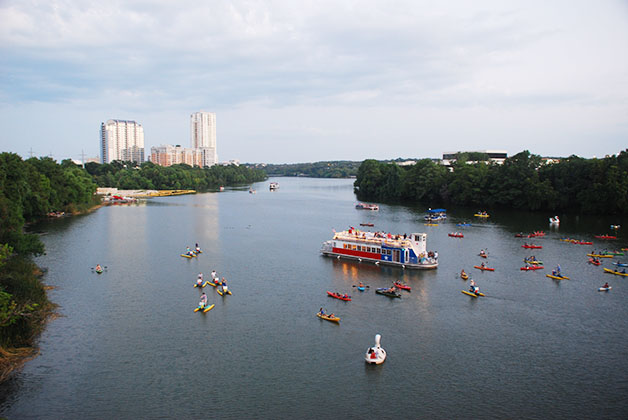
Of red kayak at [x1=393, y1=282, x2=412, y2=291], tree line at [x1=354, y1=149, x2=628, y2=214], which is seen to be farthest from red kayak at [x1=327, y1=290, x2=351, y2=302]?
tree line at [x1=354, y1=149, x2=628, y2=214]

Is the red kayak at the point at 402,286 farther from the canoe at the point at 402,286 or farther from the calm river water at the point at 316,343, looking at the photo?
the calm river water at the point at 316,343

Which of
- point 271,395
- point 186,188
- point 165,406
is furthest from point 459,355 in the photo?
point 186,188

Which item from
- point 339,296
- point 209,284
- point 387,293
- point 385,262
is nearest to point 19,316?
point 209,284

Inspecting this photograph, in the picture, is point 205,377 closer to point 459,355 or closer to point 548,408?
point 459,355

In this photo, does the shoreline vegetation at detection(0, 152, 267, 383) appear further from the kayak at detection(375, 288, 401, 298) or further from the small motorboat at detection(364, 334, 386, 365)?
the kayak at detection(375, 288, 401, 298)

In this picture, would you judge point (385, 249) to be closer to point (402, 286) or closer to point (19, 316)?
point (402, 286)

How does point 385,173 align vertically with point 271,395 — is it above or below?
above
